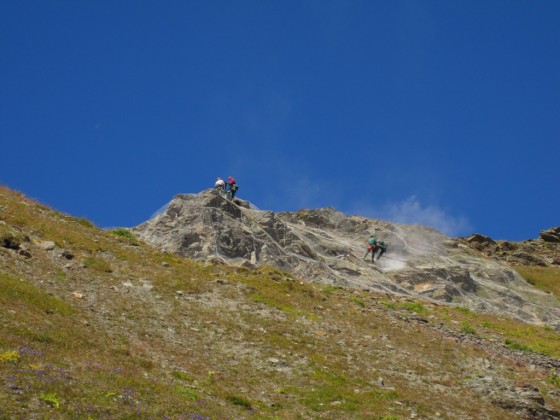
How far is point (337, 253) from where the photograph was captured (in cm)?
5831

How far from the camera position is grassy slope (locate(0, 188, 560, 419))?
17812 mm

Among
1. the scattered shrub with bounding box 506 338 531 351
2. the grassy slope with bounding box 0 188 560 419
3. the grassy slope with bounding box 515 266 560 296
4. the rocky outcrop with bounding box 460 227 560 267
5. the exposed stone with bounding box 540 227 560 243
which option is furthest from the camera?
the exposed stone with bounding box 540 227 560 243

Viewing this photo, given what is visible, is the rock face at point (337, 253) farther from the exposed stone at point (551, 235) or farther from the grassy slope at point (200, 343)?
the exposed stone at point (551, 235)

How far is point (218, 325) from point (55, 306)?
770 centimetres

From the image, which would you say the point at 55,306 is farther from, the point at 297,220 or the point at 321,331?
the point at 297,220

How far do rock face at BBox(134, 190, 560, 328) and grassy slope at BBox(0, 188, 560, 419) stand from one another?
24.3 feet

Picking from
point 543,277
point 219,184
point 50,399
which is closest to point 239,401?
point 50,399

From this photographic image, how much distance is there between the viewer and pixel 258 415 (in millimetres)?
19203

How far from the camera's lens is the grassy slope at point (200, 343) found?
17812 mm

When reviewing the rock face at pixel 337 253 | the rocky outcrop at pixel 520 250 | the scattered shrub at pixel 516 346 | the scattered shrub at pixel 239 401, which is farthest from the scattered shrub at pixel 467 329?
the rocky outcrop at pixel 520 250

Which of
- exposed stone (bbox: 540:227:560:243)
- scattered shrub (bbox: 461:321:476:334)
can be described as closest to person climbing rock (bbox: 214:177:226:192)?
scattered shrub (bbox: 461:321:476:334)

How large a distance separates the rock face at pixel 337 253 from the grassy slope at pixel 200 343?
739cm

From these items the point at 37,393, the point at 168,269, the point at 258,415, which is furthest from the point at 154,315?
the point at 37,393

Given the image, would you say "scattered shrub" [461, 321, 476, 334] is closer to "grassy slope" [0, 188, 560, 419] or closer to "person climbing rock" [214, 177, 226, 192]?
"grassy slope" [0, 188, 560, 419]
